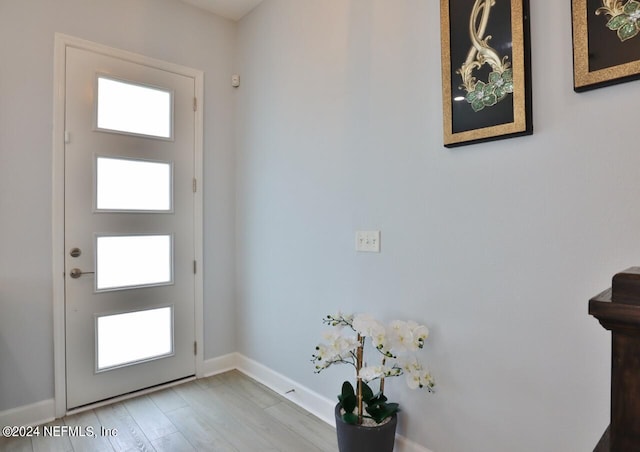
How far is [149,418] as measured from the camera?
7.50 feet

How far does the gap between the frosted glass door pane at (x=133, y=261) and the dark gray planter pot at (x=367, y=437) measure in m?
1.80

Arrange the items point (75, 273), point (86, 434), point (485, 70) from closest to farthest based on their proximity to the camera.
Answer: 1. point (485, 70)
2. point (86, 434)
3. point (75, 273)

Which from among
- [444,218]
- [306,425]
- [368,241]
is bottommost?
[306,425]

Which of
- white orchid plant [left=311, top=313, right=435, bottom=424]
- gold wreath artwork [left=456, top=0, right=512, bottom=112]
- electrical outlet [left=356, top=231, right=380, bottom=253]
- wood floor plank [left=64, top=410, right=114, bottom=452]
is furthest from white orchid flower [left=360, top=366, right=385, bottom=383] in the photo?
wood floor plank [left=64, top=410, right=114, bottom=452]

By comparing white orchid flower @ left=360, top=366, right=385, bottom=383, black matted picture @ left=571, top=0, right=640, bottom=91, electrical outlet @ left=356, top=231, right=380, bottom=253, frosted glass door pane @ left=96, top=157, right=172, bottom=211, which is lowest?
white orchid flower @ left=360, top=366, right=385, bottom=383

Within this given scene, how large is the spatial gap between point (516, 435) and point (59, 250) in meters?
2.74

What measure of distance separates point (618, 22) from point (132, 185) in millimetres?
2805

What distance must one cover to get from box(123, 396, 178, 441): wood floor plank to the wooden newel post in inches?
89.2

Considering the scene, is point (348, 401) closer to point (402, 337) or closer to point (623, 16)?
point (402, 337)

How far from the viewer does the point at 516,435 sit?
144 centimetres

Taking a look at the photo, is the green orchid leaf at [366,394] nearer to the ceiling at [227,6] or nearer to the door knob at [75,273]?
the door knob at [75,273]

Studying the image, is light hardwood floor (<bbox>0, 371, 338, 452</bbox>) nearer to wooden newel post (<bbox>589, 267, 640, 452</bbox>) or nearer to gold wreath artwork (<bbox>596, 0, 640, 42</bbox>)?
wooden newel post (<bbox>589, 267, 640, 452</bbox>)

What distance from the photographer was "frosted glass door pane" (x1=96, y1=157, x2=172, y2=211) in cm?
251

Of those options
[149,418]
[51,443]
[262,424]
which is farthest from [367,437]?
[51,443]
